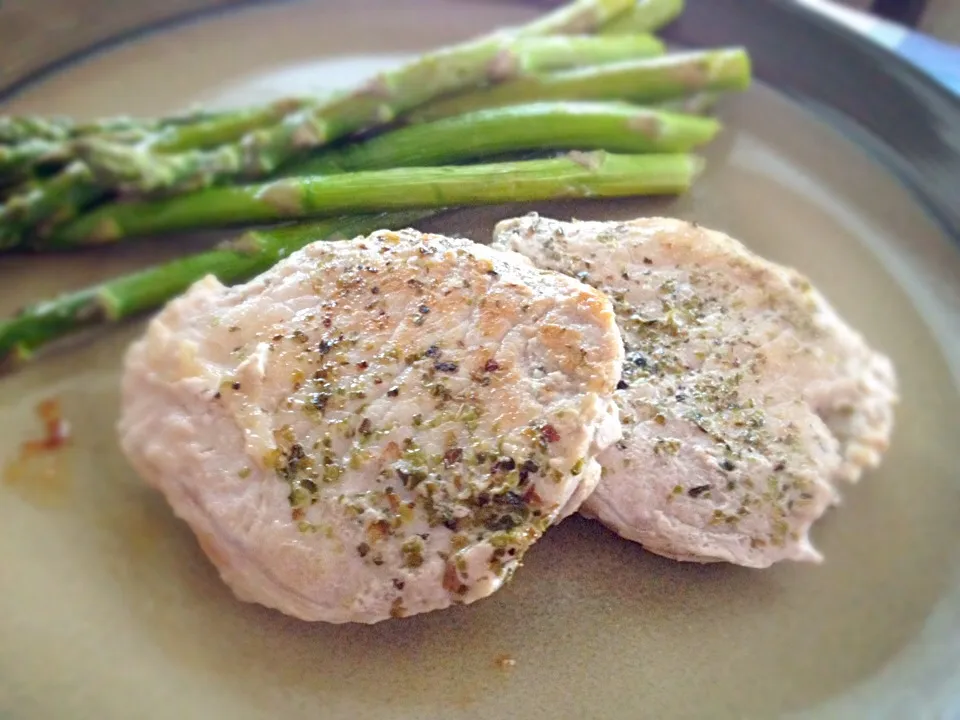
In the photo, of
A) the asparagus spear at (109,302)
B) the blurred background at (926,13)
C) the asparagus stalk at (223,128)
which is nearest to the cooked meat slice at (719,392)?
the asparagus spear at (109,302)

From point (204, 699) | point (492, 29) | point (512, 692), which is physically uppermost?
point (492, 29)

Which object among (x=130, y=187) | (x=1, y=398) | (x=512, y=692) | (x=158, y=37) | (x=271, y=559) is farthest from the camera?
(x=158, y=37)

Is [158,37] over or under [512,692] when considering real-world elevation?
over

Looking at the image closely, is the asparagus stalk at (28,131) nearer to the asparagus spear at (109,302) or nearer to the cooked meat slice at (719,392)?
the asparagus spear at (109,302)

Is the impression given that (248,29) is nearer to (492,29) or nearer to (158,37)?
(158,37)

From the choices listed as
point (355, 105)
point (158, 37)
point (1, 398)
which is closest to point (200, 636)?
point (1, 398)

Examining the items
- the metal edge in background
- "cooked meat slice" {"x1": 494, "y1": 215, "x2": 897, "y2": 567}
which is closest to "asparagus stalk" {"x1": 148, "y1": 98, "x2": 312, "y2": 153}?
"cooked meat slice" {"x1": 494, "y1": 215, "x2": 897, "y2": 567}

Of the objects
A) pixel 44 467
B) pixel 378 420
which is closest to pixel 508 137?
pixel 378 420
